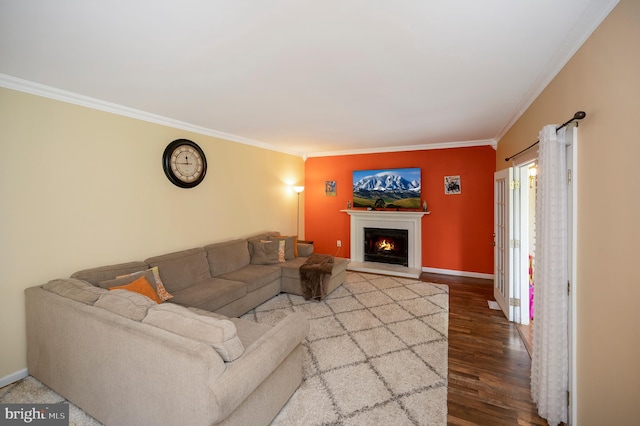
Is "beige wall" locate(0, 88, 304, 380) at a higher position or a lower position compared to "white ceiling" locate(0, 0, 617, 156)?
lower

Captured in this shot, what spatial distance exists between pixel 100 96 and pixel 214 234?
2299 mm

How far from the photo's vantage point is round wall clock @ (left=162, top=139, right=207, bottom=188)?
362 cm

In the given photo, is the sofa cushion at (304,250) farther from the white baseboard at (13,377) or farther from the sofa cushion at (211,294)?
the white baseboard at (13,377)

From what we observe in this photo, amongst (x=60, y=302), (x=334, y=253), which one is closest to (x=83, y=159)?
(x=60, y=302)

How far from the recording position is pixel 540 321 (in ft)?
6.79

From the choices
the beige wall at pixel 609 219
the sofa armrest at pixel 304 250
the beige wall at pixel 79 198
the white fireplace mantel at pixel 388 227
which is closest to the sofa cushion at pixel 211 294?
the beige wall at pixel 79 198

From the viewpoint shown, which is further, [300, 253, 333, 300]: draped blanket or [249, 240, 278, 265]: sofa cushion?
[249, 240, 278, 265]: sofa cushion

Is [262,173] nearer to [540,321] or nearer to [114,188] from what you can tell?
[114,188]

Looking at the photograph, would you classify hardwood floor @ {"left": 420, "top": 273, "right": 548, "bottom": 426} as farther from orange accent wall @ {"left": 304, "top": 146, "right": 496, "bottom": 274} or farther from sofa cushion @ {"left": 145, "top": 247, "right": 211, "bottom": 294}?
sofa cushion @ {"left": 145, "top": 247, "right": 211, "bottom": 294}

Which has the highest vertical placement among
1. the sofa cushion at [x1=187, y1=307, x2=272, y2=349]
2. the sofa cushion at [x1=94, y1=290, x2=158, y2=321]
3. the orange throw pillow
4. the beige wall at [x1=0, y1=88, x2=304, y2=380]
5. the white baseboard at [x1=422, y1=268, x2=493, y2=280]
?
the beige wall at [x1=0, y1=88, x2=304, y2=380]

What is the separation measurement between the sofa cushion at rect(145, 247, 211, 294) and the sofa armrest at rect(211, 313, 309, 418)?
1.93 metres

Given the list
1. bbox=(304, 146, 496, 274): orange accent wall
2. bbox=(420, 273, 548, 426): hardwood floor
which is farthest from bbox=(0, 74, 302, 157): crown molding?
bbox=(420, 273, 548, 426): hardwood floor

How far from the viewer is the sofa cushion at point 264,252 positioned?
4.56 m

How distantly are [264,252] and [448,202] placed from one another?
3732 mm
